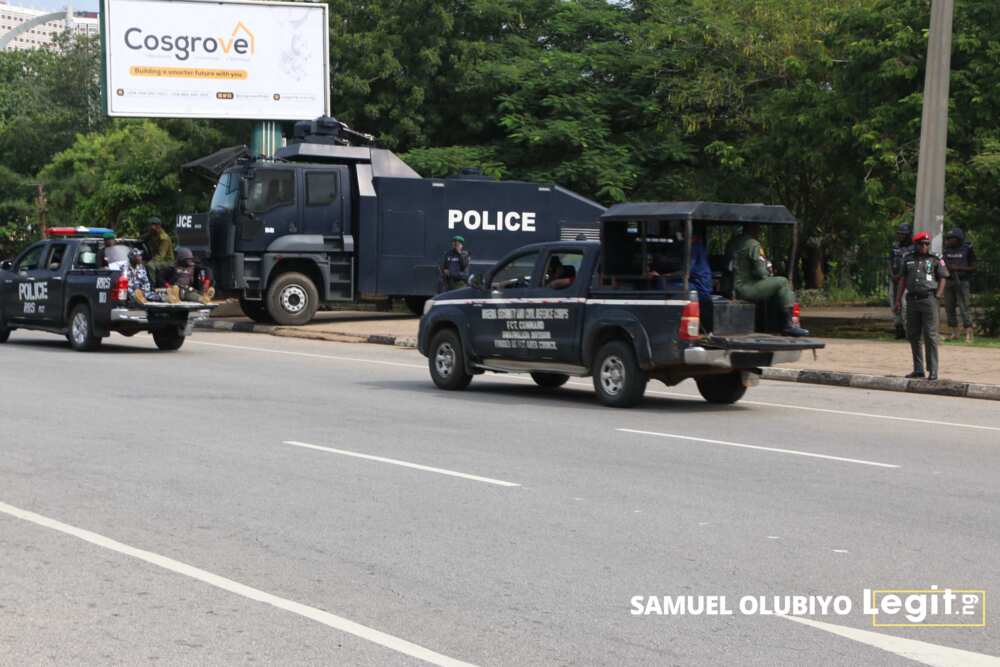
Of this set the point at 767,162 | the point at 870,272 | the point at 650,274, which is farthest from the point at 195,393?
the point at 870,272

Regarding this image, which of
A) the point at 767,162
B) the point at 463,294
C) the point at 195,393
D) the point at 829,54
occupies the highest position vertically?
the point at 829,54

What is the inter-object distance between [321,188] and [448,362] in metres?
13.2

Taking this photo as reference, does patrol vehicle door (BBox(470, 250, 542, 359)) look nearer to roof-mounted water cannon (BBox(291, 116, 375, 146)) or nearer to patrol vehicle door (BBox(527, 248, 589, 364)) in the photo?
patrol vehicle door (BBox(527, 248, 589, 364))

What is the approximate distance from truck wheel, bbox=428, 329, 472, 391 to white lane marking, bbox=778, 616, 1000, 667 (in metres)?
10.5

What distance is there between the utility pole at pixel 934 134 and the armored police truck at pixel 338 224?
36.5 feet

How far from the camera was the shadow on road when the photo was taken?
1520 centimetres

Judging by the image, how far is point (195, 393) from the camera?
15617mm

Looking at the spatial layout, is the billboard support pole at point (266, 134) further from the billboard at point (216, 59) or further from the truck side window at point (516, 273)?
the truck side window at point (516, 273)

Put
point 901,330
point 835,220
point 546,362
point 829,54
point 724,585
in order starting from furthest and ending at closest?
1. point 835,220
2. point 829,54
3. point 901,330
4. point 546,362
5. point 724,585

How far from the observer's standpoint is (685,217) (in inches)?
557

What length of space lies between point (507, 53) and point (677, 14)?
6.47 m

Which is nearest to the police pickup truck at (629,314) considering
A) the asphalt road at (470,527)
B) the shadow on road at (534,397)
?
the shadow on road at (534,397)

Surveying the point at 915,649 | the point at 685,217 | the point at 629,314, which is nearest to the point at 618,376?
the point at 629,314

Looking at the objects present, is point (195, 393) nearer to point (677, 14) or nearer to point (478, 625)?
point (478, 625)
